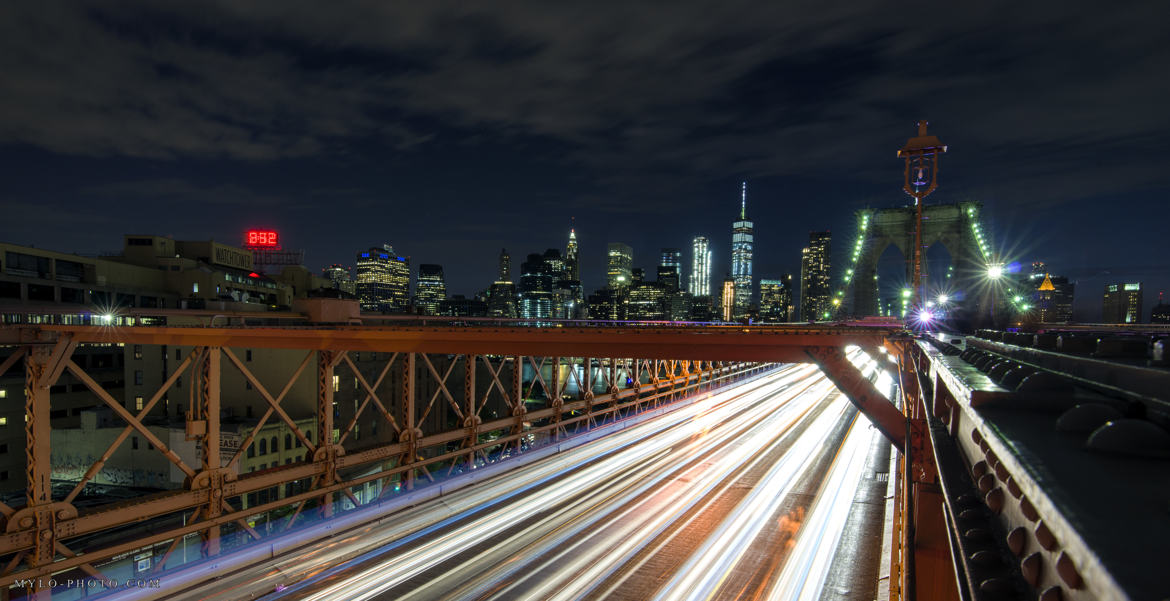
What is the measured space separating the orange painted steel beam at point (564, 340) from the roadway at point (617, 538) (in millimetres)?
3896

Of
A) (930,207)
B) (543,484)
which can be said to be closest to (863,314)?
(930,207)

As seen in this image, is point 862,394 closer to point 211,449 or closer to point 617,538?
point 617,538

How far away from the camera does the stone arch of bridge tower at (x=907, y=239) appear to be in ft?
332

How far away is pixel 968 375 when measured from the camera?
5.79 meters

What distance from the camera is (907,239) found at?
10488 centimetres

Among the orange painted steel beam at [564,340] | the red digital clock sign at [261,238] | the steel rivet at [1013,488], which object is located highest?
the red digital clock sign at [261,238]

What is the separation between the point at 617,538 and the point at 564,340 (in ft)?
15.8

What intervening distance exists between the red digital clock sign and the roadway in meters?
93.3

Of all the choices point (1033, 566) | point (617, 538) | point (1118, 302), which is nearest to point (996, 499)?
point (1033, 566)

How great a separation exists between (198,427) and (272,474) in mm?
1798

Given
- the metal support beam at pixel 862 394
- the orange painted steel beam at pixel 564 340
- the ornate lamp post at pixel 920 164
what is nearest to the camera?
the metal support beam at pixel 862 394

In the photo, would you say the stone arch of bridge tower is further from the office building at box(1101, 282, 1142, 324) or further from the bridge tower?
the office building at box(1101, 282, 1142, 324)

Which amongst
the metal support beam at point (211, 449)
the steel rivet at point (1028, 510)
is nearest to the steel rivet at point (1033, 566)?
the steel rivet at point (1028, 510)

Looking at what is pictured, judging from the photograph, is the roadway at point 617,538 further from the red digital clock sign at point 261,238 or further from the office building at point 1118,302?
the office building at point 1118,302
